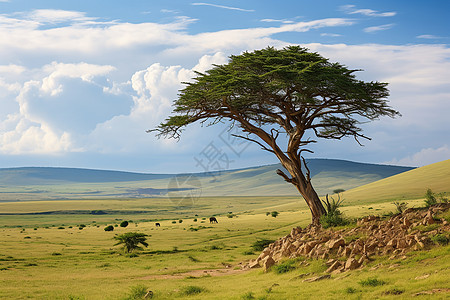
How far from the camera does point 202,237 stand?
47.3m

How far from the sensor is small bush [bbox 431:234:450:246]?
16984 millimetres

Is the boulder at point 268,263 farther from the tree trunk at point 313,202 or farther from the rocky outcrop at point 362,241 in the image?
the tree trunk at point 313,202

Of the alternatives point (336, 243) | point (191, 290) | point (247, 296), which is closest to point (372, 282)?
point (247, 296)

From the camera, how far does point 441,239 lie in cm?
1708

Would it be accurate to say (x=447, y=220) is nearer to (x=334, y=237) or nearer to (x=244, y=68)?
(x=334, y=237)

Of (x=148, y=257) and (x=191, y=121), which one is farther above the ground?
(x=191, y=121)

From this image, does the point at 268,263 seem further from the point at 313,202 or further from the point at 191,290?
the point at 313,202

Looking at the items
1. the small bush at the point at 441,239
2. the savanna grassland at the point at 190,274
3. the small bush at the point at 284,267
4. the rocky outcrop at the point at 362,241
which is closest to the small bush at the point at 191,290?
the savanna grassland at the point at 190,274

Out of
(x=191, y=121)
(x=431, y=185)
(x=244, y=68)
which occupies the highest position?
(x=244, y=68)

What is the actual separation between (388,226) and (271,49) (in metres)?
11.3

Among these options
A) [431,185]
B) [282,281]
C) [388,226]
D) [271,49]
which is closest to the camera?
[282,281]

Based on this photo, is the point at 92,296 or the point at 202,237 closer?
the point at 92,296

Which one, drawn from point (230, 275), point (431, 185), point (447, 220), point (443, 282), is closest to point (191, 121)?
point (230, 275)

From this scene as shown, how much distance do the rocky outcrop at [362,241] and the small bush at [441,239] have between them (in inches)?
8.6
